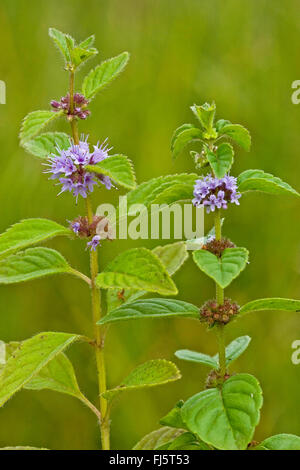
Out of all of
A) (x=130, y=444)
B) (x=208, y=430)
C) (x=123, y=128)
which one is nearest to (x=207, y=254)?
(x=208, y=430)

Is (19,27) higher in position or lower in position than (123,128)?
higher

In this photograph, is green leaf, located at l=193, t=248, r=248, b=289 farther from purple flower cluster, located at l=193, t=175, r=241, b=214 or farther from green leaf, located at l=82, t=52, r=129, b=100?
green leaf, located at l=82, t=52, r=129, b=100

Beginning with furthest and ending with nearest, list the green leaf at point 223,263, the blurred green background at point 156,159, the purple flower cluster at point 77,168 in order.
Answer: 1. the blurred green background at point 156,159
2. the purple flower cluster at point 77,168
3. the green leaf at point 223,263

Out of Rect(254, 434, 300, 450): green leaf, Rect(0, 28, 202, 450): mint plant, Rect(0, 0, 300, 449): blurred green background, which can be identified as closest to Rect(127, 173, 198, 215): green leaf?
Rect(0, 28, 202, 450): mint plant

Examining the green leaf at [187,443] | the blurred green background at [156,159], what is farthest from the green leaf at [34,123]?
the blurred green background at [156,159]

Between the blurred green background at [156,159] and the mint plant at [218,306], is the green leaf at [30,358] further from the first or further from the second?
the blurred green background at [156,159]

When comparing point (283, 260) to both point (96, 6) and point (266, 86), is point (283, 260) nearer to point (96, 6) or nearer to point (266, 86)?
point (266, 86)
